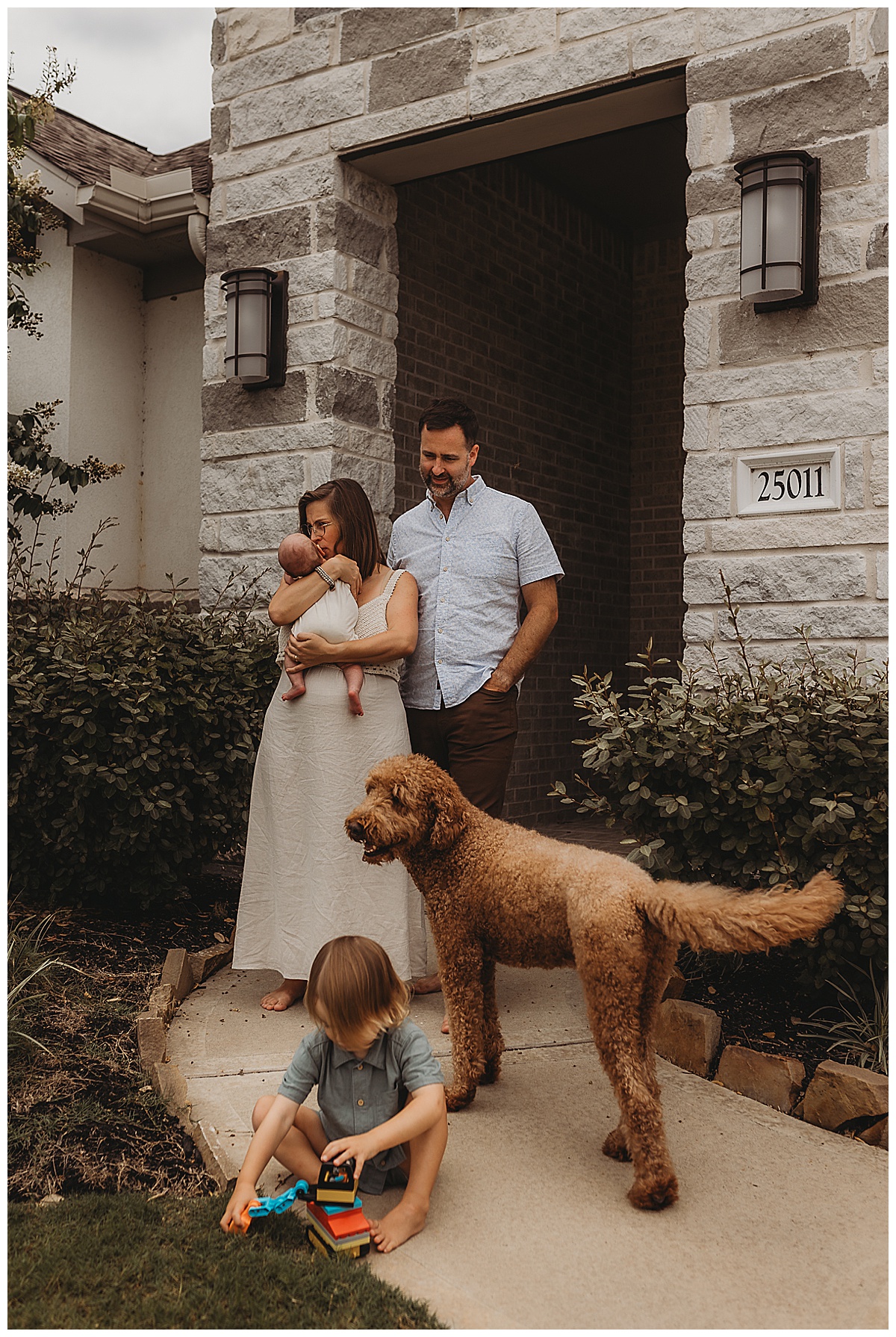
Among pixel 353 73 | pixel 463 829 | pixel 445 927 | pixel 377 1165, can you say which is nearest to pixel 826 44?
pixel 353 73

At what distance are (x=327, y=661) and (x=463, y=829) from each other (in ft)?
3.20

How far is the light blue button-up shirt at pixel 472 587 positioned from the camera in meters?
3.86

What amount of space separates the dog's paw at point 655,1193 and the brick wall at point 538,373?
4.36 meters

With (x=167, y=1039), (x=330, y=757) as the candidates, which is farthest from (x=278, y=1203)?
(x=330, y=757)

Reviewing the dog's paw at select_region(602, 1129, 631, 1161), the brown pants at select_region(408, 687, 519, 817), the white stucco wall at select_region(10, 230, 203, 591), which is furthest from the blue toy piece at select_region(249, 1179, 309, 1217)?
the white stucco wall at select_region(10, 230, 203, 591)

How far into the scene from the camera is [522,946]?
2898 millimetres

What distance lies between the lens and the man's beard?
3.84m

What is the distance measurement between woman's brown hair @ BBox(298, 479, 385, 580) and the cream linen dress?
125 mm

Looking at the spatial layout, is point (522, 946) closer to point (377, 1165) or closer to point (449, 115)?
point (377, 1165)

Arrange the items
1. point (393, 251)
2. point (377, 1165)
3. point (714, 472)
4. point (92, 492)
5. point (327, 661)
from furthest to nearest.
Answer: point (92, 492) < point (393, 251) < point (714, 472) < point (327, 661) < point (377, 1165)

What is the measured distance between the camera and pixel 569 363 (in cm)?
847

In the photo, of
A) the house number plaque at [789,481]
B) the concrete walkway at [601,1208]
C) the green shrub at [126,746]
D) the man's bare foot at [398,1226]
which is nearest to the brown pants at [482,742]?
the concrete walkway at [601,1208]

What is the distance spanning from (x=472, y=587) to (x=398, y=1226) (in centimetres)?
211

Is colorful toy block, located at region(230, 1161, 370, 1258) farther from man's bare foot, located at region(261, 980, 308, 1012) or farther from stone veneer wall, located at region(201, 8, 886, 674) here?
stone veneer wall, located at region(201, 8, 886, 674)
